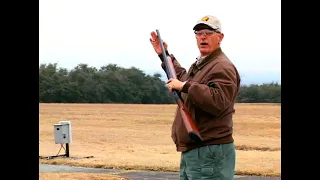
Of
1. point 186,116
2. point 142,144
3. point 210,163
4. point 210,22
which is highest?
point 210,22

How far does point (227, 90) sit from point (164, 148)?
11.2 m

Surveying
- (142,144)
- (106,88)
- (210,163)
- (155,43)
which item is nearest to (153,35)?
(155,43)

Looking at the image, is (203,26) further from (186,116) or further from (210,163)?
(210,163)

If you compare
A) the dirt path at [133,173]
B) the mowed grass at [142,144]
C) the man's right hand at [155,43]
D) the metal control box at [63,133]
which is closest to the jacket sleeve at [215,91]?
the man's right hand at [155,43]

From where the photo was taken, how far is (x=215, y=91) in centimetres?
367

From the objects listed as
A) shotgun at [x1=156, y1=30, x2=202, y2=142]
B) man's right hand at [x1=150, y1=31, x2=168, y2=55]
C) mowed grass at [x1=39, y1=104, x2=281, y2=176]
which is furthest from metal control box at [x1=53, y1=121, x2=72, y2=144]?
shotgun at [x1=156, y1=30, x2=202, y2=142]

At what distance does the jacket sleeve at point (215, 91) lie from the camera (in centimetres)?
362

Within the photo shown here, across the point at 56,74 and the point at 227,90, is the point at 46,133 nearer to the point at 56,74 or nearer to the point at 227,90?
the point at 227,90

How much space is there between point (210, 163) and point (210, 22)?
0.84 m

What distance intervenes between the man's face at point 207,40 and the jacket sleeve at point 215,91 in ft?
0.61
